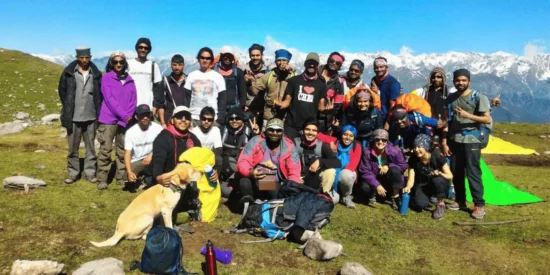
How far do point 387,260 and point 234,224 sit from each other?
3148 mm

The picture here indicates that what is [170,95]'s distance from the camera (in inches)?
372

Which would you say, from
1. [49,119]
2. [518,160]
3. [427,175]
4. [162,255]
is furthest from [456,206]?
[49,119]

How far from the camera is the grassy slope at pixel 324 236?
5.92 m

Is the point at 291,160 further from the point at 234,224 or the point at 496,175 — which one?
the point at 496,175

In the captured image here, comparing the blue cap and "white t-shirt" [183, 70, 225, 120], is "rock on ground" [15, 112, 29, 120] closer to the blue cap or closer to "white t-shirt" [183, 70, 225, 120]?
"white t-shirt" [183, 70, 225, 120]

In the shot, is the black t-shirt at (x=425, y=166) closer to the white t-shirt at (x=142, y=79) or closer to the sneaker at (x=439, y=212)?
the sneaker at (x=439, y=212)

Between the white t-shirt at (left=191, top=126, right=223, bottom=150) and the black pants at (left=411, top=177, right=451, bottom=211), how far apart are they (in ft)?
16.3

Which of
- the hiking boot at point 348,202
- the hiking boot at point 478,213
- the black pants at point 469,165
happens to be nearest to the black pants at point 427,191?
the black pants at point 469,165

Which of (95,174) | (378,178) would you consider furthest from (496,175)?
(95,174)

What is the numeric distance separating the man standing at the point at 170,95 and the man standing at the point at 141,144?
2.31ft

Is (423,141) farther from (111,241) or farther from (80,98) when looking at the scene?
(80,98)

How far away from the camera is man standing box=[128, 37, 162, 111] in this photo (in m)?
9.24

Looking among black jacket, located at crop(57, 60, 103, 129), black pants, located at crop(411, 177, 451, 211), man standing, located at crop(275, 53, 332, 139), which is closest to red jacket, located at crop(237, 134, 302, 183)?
man standing, located at crop(275, 53, 332, 139)

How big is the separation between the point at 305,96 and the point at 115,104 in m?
4.73
